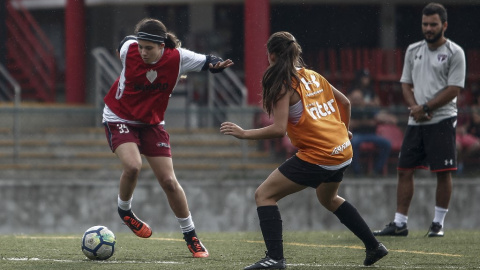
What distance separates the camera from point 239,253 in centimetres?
789

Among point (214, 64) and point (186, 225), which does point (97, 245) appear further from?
point (214, 64)

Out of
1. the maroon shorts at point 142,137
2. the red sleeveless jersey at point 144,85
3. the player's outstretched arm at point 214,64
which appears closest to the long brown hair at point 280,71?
the player's outstretched arm at point 214,64

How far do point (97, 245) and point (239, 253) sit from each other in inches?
49.8

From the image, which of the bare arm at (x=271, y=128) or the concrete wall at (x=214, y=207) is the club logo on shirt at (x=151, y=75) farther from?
the concrete wall at (x=214, y=207)

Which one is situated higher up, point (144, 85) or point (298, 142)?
point (144, 85)

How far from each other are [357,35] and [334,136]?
1385cm

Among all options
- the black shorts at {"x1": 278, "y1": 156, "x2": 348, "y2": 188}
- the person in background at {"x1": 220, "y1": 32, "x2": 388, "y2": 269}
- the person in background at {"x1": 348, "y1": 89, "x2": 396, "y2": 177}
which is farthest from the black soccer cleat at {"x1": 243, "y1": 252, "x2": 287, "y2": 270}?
the person in background at {"x1": 348, "y1": 89, "x2": 396, "y2": 177}

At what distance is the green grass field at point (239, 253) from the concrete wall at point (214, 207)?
10.8 ft

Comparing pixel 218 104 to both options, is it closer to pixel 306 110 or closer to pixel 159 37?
pixel 159 37

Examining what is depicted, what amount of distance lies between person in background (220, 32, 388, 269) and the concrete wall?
21.3 feet

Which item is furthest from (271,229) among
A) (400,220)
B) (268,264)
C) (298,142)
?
(400,220)

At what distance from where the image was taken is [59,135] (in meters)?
14.4

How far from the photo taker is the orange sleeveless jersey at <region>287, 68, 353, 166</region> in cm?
657

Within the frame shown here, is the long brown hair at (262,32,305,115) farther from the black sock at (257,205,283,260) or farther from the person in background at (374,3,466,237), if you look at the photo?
the person in background at (374,3,466,237)
